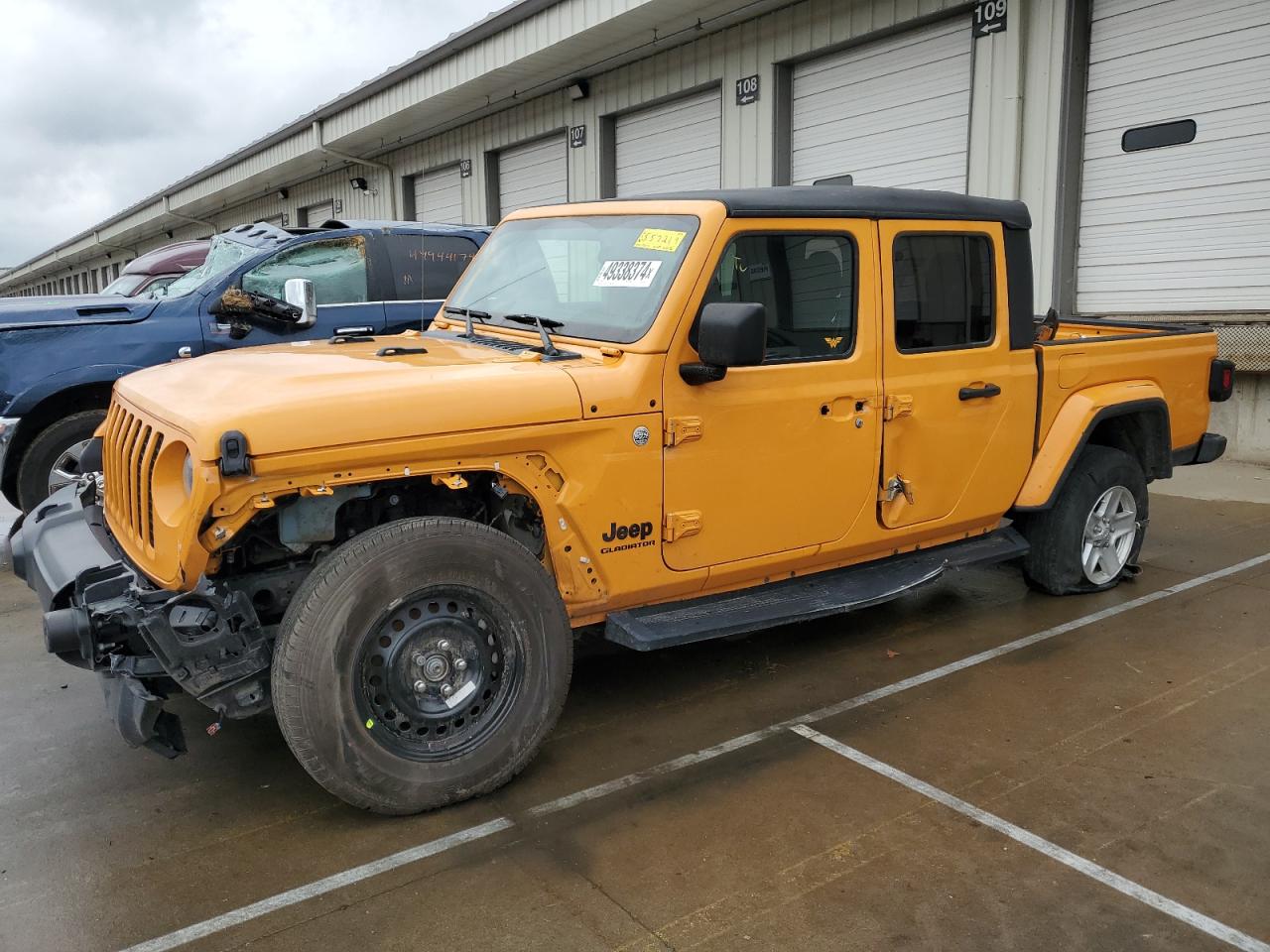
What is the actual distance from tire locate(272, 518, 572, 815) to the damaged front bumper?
0.13m

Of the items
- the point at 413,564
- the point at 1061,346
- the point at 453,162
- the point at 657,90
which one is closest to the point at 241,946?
the point at 413,564

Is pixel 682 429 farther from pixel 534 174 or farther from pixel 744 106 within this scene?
pixel 534 174

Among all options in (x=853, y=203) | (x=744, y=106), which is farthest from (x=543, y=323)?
(x=744, y=106)

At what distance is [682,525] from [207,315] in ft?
15.6

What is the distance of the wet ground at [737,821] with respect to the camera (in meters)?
2.70

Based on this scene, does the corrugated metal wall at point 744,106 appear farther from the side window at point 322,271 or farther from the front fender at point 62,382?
the front fender at point 62,382

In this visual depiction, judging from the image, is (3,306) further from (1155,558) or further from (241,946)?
(1155,558)

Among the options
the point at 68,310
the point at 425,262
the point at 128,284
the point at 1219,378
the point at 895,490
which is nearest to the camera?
the point at 895,490

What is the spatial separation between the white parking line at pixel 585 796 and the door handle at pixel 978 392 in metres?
1.21

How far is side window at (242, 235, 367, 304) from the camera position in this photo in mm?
7246

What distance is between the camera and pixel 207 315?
7012mm

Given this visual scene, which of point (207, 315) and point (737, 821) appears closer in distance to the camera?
point (737, 821)

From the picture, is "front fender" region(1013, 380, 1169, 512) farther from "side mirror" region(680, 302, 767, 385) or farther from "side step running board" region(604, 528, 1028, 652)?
"side mirror" region(680, 302, 767, 385)

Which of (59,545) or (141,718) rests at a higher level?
(59,545)
